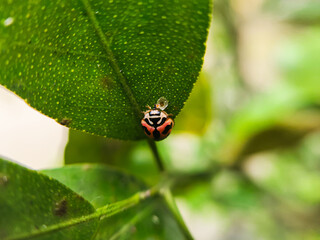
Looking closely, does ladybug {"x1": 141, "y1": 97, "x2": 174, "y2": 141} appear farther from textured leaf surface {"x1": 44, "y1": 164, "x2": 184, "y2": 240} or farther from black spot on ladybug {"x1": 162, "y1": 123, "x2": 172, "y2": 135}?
textured leaf surface {"x1": 44, "y1": 164, "x2": 184, "y2": 240}

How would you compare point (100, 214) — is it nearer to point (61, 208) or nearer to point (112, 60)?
point (61, 208)

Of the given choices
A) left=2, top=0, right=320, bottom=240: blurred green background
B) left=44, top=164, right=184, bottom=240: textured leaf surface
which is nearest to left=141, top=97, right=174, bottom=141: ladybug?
left=44, top=164, right=184, bottom=240: textured leaf surface

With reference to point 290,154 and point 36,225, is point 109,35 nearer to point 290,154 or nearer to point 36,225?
point 36,225

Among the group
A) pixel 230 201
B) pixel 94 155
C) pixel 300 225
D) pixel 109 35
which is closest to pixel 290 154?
pixel 300 225

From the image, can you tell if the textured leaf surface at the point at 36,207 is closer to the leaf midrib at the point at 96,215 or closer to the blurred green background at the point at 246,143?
the leaf midrib at the point at 96,215

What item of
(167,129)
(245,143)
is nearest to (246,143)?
(245,143)

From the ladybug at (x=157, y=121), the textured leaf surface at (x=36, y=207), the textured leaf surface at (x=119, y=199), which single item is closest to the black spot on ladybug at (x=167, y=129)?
the ladybug at (x=157, y=121)

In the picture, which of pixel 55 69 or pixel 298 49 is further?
pixel 298 49
